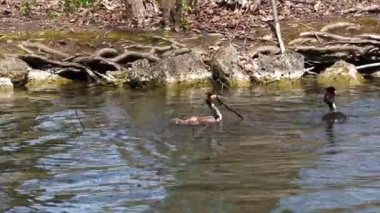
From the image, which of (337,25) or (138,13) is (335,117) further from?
(138,13)

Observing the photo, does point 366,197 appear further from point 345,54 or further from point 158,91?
point 345,54

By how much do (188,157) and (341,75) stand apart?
8.43m

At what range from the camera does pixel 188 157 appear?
10.1 metres

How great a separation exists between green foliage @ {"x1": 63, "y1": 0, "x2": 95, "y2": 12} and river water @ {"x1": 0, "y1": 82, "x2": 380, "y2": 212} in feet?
27.3

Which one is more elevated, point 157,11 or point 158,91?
point 157,11

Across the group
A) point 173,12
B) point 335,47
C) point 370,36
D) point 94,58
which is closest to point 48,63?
point 94,58

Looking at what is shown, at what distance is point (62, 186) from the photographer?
8.65 meters

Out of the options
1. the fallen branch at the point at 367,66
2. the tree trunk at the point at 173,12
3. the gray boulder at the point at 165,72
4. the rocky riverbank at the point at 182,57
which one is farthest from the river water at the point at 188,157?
the tree trunk at the point at 173,12

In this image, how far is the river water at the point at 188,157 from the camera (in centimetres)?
792

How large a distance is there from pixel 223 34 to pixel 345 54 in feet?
9.41

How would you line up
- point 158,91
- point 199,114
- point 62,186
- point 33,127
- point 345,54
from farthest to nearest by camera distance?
point 345,54, point 158,91, point 199,114, point 33,127, point 62,186

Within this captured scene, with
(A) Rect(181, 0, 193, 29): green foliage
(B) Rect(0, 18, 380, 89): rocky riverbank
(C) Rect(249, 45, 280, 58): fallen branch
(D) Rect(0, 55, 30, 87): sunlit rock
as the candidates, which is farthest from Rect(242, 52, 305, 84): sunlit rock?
(D) Rect(0, 55, 30, 87): sunlit rock

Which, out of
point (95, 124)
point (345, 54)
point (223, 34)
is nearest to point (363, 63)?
point (345, 54)

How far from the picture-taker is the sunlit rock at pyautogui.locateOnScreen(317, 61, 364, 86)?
57.5 feet
